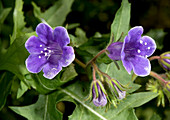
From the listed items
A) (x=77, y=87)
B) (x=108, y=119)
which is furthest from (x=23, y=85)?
(x=108, y=119)

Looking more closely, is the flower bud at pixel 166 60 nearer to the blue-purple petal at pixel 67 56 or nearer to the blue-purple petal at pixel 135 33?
the blue-purple petal at pixel 135 33

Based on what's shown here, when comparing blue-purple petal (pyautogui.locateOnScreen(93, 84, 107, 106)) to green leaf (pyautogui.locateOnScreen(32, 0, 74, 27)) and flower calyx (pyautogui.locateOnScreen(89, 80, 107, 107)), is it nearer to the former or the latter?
flower calyx (pyautogui.locateOnScreen(89, 80, 107, 107))

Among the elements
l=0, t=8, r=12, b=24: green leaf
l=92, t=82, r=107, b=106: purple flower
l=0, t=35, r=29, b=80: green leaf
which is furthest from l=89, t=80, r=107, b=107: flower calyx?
l=0, t=8, r=12, b=24: green leaf

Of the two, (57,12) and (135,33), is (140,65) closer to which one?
(135,33)

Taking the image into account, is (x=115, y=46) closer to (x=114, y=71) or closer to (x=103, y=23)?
(x=114, y=71)

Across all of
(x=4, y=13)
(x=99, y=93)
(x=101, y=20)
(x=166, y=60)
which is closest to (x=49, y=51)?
(x=99, y=93)

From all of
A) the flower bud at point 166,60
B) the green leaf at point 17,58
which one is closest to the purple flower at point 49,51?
the green leaf at point 17,58
